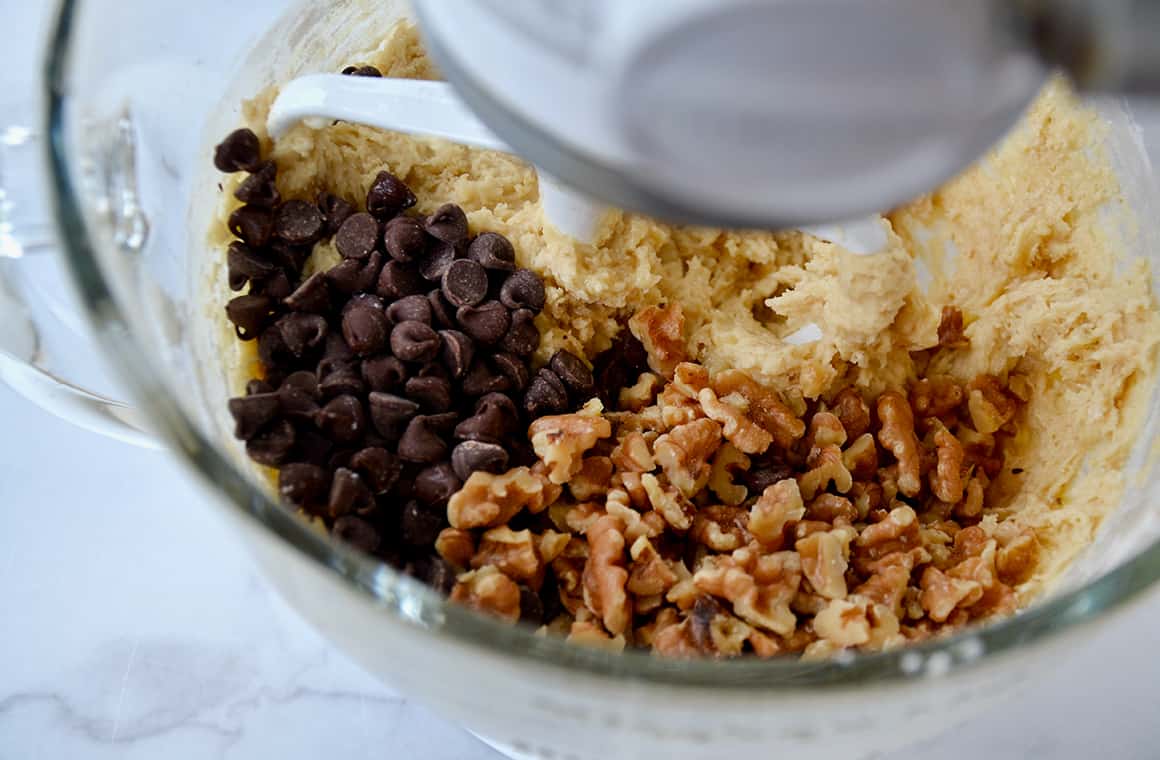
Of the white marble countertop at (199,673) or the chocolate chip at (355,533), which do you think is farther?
the white marble countertop at (199,673)

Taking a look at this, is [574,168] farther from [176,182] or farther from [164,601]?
[164,601]

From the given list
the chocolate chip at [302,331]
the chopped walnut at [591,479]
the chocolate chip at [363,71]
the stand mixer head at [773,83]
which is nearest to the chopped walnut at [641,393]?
the chopped walnut at [591,479]

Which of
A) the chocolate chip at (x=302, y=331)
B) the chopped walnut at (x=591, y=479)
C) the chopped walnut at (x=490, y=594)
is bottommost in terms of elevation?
the chopped walnut at (x=490, y=594)

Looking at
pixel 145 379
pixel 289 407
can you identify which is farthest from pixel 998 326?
pixel 145 379

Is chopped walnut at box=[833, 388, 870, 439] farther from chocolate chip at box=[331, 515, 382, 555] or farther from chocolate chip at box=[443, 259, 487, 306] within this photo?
chocolate chip at box=[331, 515, 382, 555]

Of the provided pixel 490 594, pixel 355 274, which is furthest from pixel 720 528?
pixel 355 274

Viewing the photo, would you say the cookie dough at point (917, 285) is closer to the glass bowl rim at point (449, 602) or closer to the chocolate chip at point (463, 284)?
the chocolate chip at point (463, 284)

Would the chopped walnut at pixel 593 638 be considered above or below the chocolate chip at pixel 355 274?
below

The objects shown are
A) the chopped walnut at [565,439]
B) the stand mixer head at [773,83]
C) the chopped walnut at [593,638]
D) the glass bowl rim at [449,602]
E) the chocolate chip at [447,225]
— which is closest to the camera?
the stand mixer head at [773,83]

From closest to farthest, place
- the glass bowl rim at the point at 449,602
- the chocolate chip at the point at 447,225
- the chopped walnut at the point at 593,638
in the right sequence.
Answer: the glass bowl rim at the point at 449,602 < the chopped walnut at the point at 593,638 < the chocolate chip at the point at 447,225
